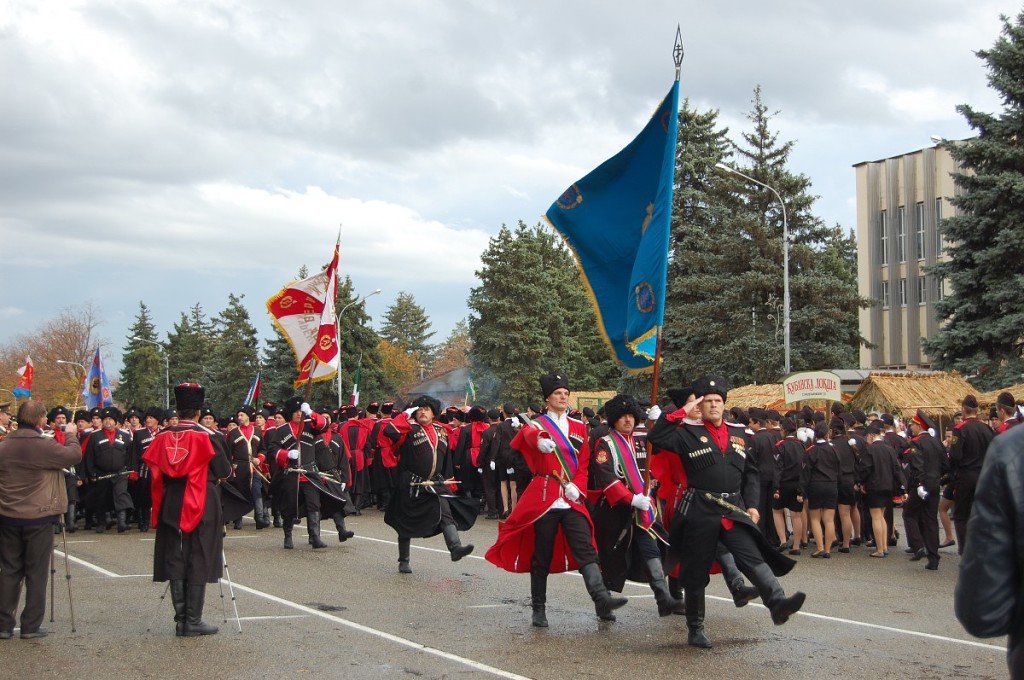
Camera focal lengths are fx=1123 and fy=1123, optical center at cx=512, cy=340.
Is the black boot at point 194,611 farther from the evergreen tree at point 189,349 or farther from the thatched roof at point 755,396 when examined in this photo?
the evergreen tree at point 189,349

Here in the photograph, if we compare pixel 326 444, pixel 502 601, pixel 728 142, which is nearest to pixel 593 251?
pixel 502 601

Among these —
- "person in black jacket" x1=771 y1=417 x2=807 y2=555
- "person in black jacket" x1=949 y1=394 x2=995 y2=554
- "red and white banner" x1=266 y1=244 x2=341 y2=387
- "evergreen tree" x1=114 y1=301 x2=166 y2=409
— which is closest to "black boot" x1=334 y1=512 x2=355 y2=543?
"person in black jacket" x1=771 y1=417 x2=807 y2=555

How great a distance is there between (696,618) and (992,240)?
23.2m

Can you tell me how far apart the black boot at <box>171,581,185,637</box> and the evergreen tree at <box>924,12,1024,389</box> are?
23558 mm

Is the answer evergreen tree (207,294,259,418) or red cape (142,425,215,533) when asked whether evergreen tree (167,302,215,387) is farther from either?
red cape (142,425,215,533)

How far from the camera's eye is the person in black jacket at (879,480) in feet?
47.2

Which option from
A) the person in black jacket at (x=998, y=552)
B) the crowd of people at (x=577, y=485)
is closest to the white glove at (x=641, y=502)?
the crowd of people at (x=577, y=485)

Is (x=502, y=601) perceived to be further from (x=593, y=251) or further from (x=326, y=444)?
(x=326, y=444)

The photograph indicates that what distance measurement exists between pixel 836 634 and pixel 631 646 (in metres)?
1.74

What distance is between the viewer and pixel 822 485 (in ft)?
47.3

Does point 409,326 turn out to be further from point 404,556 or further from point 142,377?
point 404,556

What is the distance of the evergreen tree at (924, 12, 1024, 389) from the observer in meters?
27.5

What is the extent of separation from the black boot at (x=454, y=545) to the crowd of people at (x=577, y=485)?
2cm

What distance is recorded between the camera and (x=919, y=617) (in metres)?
9.81
